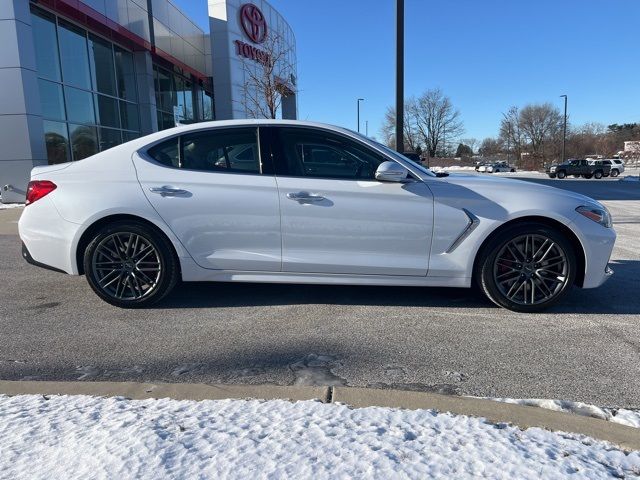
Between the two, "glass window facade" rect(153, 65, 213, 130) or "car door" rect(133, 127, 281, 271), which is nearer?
"car door" rect(133, 127, 281, 271)

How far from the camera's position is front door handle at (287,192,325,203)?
404 cm

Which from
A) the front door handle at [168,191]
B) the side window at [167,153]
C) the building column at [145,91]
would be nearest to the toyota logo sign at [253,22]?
the building column at [145,91]

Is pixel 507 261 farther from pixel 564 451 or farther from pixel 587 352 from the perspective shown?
pixel 564 451

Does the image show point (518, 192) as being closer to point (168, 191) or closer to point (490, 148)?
point (168, 191)

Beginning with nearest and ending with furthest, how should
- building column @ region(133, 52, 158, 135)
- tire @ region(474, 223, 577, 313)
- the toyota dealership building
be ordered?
1. tire @ region(474, 223, 577, 313)
2. the toyota dealership building
3. building column @ region(133, 52, 158, 135)

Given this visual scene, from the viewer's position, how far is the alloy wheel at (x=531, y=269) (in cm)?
404

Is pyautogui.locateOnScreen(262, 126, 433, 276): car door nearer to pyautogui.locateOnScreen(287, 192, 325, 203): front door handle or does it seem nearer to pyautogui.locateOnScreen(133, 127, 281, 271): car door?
pyautogui.locateOnScreen(287, 192, 325, 203): front door handle

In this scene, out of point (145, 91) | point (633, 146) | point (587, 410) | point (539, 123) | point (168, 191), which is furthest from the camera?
point (539, 123)

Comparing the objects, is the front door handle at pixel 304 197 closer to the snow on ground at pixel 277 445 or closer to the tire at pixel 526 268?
the tire at pixel 526 268

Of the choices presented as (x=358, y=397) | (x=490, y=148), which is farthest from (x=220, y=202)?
(x=490, y=148)

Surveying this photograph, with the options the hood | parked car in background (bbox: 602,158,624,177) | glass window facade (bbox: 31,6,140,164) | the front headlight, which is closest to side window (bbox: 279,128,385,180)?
the hood

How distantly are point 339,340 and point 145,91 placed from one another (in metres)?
20.7

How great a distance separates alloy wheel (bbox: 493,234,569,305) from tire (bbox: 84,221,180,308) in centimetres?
290

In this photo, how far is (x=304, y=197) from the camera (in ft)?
13.3
